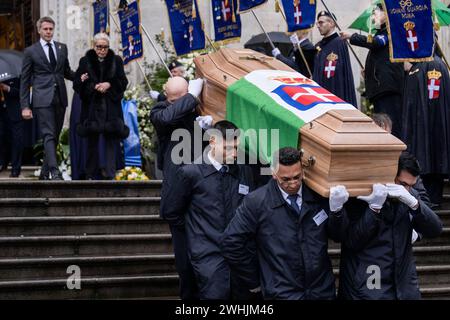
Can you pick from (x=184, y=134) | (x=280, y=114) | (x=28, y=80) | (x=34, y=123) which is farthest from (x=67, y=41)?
(x=280, y=114)

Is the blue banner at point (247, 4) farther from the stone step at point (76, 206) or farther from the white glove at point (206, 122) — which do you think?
the white glove at point (206, 122)

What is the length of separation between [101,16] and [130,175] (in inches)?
96.1

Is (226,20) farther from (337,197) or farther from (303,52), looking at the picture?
(337,197)

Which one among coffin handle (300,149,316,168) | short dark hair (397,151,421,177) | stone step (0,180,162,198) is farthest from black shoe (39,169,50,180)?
short dark hair (397,151,421,177)

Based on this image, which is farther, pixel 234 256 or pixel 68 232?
pixel 68 232

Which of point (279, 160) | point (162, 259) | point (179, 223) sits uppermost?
point (279, 160)

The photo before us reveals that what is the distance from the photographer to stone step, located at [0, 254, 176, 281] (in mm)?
9914

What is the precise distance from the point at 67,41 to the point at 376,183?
9.51 m

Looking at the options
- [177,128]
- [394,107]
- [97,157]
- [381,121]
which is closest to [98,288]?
[177,128]

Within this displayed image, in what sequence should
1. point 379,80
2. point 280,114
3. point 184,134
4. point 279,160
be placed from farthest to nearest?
point 379,80, point 184,134, point 280,114, point 279,160

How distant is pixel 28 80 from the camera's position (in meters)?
12.4

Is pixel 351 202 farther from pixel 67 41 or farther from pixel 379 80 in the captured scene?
pixel 67 41

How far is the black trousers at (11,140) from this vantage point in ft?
45.4

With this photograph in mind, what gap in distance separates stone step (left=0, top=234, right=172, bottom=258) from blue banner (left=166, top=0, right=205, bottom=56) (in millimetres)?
3194
